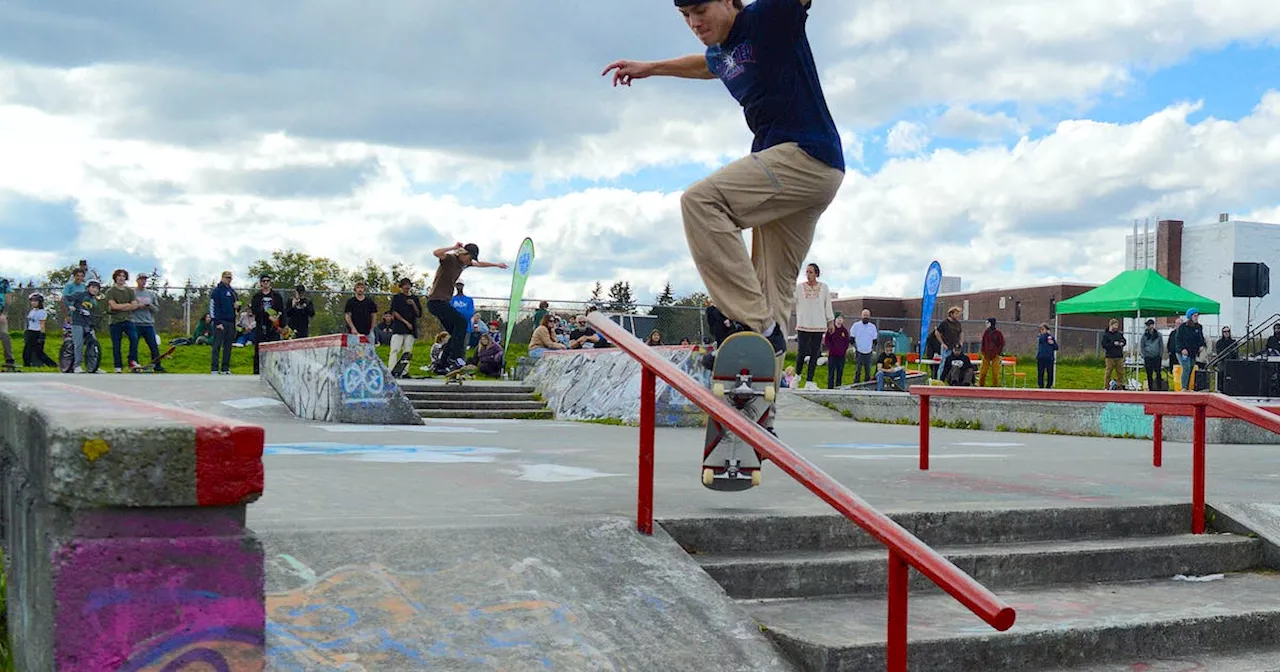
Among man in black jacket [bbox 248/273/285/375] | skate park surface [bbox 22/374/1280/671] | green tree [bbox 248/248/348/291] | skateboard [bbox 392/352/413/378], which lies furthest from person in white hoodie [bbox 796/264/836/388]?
green tree [bbox 248/248/348/291]

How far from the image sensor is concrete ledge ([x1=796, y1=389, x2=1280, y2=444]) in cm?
1231

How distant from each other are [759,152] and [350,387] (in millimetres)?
8490

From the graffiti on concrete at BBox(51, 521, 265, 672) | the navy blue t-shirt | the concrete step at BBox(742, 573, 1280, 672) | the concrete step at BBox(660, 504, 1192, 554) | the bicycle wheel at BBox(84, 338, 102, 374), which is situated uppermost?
the navy blue t-shirt

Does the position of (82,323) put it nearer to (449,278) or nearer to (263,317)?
(263,317)

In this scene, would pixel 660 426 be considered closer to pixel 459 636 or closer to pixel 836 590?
pixel 836 590

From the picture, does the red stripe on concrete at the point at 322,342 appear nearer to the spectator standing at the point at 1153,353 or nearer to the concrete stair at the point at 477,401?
the concrete stair at the point at 477,401

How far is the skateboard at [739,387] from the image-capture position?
4164 millimetres

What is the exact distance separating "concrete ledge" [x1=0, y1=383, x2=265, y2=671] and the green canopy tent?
22565 millimetres

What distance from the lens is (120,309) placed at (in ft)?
53.6

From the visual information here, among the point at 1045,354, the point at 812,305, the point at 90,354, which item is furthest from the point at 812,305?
the point at 90,354

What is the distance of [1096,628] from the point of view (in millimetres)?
3832

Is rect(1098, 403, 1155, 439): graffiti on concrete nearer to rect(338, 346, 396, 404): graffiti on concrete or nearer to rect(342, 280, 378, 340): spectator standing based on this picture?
rect(338, 346, 396, 404): graffiti on concrete

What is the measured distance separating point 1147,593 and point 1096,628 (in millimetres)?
772

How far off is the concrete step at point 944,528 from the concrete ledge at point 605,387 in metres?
7.59
